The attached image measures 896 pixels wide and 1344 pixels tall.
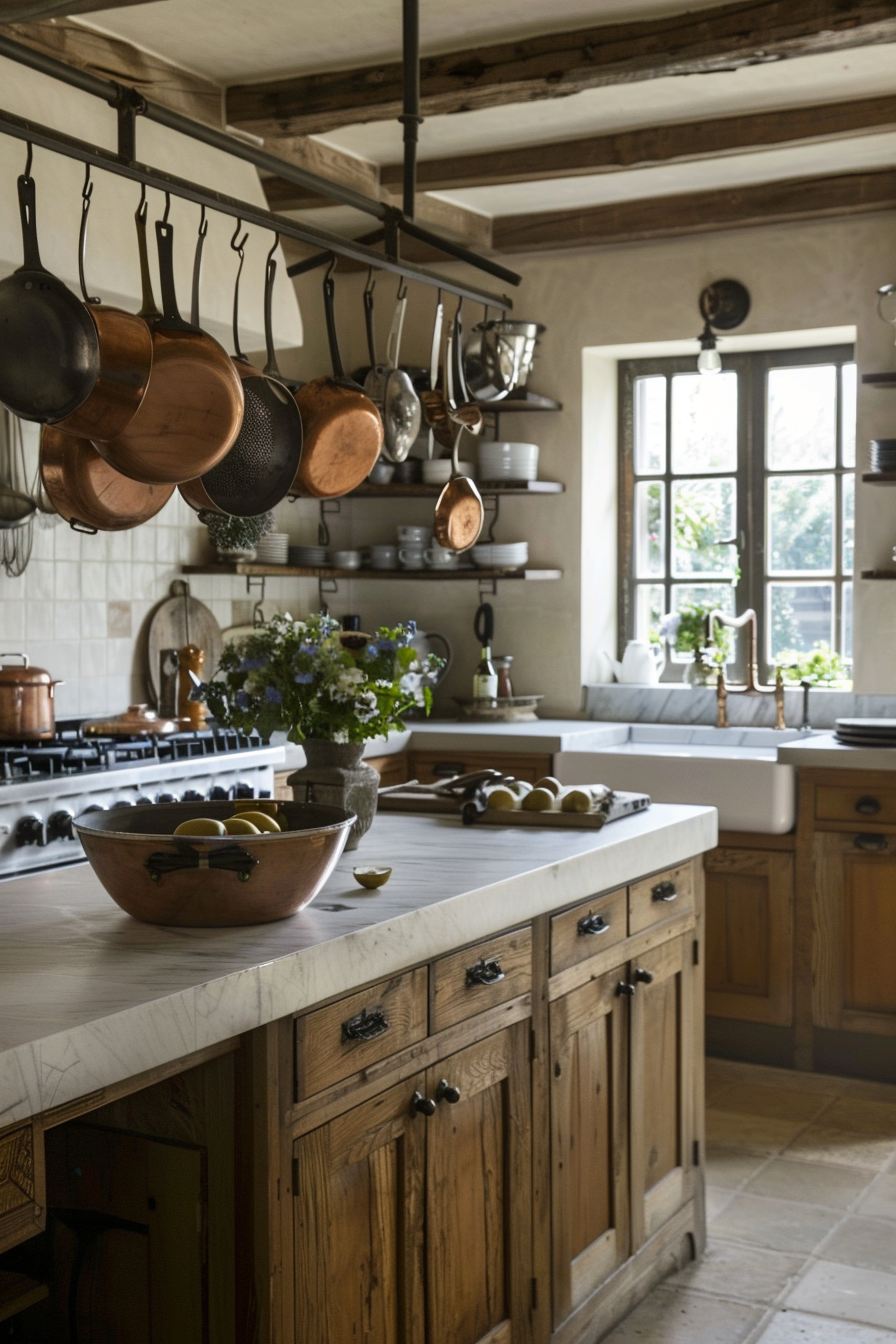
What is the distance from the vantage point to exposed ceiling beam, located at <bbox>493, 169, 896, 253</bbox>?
15.9 feet

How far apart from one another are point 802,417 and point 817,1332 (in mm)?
3494

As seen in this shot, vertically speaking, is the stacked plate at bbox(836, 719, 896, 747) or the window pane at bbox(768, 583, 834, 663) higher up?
the window pane at bbox(768, 583, 834, 663)

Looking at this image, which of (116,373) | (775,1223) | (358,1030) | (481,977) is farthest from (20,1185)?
(775,1223)

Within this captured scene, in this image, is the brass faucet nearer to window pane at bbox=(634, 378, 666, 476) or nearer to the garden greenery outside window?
the garden greenery outside window

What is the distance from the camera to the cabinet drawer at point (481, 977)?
2207mm

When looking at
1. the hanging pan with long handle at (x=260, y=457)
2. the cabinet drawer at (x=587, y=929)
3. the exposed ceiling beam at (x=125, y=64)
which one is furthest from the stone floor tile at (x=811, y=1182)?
the exposed ceiling beam at (x=125, y=64)

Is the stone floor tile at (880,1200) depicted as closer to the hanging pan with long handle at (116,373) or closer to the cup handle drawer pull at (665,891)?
the cup handle drawer pull at (665,891)

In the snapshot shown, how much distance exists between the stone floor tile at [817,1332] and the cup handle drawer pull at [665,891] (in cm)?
89

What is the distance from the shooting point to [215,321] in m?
3.91

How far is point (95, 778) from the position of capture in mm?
3742

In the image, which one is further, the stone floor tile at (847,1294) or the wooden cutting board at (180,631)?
the wooden cutting board at (180,631)

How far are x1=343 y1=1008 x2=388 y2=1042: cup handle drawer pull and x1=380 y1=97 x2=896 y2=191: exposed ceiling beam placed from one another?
3252 mm

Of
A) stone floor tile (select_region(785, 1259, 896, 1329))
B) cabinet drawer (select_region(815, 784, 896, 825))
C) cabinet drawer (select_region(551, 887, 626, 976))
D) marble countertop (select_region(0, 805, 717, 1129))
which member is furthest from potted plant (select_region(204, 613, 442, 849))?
cabinet drawer (select_region(815, 784, 896, 825))

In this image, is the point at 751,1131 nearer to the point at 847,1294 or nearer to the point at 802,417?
the point at 847,1294
